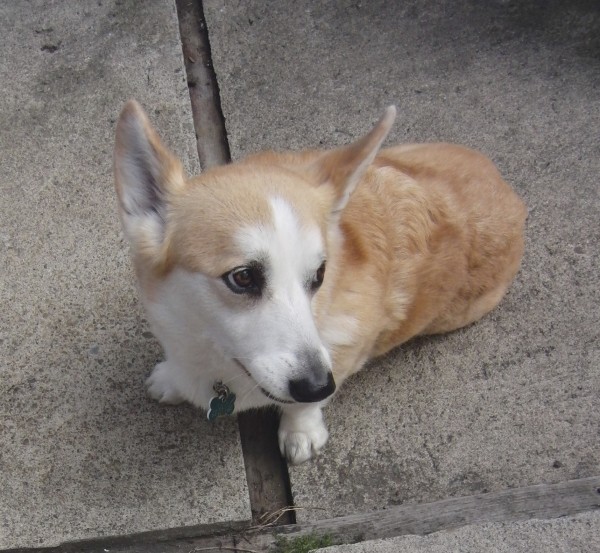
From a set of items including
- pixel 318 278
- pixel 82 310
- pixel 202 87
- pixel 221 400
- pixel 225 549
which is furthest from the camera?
pixel 202 87

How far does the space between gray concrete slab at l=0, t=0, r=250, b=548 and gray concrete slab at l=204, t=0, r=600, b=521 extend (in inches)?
13.1

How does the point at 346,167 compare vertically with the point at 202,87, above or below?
above

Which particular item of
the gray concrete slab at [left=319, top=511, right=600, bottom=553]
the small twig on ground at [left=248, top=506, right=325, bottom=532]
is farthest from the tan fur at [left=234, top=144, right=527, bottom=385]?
the gray concrete slab at [left=319, top=511, right=600, bottom=553]

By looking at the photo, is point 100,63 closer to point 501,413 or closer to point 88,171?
point 88,171

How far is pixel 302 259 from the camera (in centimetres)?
190

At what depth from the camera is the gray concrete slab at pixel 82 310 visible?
2.44 m

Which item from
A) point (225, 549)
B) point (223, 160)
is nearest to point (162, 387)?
point (225, 549)

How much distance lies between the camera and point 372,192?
2412mm

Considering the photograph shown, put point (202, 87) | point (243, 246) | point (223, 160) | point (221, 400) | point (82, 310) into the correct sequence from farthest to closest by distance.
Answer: point (202, 87), point (223, 160), point (82, 310), point (221, 400), point (243, 246)

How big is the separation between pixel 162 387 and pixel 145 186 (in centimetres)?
85

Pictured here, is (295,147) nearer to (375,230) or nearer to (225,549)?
(375,230)

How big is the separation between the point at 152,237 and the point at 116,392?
852 mm

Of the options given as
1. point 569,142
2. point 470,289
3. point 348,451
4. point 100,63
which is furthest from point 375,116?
point 348,451

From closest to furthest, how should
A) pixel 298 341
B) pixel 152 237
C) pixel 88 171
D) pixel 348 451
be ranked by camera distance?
pixel 298 341, pixel 152 237, pixel 348 451, pixel 88 171
